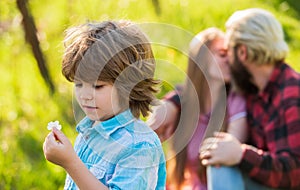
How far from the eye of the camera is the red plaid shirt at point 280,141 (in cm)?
371

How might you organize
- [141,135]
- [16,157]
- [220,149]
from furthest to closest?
[16,157]
[220,149]
[141,135]

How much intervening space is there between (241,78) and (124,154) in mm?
1921

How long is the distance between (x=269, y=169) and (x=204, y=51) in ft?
2.12

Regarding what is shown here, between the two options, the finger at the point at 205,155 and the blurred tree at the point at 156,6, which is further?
the blurred tree at the point at 156,6

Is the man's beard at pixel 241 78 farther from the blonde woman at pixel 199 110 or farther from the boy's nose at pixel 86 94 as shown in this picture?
the boy's nose at pixel 86 94

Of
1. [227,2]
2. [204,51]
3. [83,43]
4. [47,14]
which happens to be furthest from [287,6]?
[83,43]

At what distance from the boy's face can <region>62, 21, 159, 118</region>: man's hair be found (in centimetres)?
2

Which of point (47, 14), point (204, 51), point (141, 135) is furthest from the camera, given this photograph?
point (47, 14)

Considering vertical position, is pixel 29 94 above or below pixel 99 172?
below

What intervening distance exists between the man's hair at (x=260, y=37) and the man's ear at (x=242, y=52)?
18 millimetres

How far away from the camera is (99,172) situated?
7.19 ft

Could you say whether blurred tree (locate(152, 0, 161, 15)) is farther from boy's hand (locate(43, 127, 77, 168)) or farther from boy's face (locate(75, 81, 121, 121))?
boy's hand (locate(43, 127, 77, 168))

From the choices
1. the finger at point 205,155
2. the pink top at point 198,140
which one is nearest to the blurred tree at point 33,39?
the pink top at point 198,140

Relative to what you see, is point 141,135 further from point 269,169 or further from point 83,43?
point 269,169
